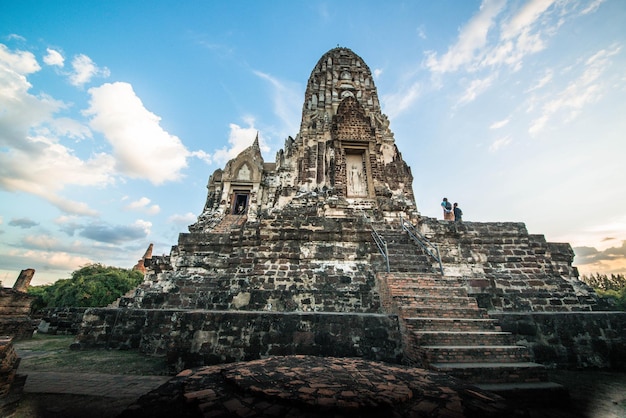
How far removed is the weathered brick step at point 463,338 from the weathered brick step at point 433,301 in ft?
2.47

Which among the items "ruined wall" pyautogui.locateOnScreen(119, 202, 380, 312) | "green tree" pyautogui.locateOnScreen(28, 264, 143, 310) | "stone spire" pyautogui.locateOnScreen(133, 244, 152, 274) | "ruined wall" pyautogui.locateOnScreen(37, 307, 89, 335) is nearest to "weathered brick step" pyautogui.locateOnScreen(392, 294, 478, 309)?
"ruined wall" pyautogui.locateOnScreen(119, 202, 380, 312)

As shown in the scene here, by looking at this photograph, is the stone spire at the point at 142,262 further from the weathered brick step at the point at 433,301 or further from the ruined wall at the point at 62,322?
the weathered brick step at the point at 433,301

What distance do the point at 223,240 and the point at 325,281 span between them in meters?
3.68

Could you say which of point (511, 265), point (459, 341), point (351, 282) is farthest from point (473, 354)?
point (511, 265)

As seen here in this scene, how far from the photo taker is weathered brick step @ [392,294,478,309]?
4.79 meters

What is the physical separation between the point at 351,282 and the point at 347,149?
8.51 m

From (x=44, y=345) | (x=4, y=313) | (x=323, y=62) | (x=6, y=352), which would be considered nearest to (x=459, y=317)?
(x=6, y=352)

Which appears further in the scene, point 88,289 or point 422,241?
point 88,289

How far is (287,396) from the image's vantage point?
2.11 m

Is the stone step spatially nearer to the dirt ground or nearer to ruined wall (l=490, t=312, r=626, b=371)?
ruined wall (l=490, t=312, r=626, b=371)

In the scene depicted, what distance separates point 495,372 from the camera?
11.1ft

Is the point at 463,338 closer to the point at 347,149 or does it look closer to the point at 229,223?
the point at 347,149

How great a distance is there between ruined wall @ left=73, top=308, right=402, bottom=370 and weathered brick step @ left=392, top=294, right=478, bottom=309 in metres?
0.53

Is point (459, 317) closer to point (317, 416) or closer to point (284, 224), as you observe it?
point (317, 416)
